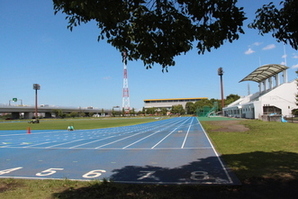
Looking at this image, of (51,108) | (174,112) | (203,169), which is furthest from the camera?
(174,112)

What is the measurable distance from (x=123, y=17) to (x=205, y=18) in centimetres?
162

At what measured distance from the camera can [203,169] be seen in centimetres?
786

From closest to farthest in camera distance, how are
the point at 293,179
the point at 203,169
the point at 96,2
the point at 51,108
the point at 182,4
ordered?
the point at 96,2, the point at 182,4, the point at 293,179, the point at 203,169, the point at 51,108

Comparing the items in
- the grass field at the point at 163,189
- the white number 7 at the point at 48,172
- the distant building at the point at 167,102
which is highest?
the distant building at the point at 167,102

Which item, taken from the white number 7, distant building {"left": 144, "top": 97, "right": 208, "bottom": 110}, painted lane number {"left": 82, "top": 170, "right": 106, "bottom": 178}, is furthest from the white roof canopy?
distant building {"left": 144, "top": 97, "right": 208, "bottom": 110}

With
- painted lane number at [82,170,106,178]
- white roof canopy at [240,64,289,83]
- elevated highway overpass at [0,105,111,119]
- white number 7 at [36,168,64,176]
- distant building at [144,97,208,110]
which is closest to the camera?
painted lane number at [82,170,106,178]

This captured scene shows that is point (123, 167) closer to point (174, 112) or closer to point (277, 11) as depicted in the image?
point (277, 11)

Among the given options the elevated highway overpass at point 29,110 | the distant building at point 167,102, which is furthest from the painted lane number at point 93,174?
the distant building at point 167,102

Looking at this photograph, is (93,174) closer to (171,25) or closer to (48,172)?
(48,172)

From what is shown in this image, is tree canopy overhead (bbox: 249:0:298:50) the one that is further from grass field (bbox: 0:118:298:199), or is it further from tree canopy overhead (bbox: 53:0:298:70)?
grass field (bbox: 0:118:298:199)

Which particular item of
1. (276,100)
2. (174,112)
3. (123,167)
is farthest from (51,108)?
(123,167)

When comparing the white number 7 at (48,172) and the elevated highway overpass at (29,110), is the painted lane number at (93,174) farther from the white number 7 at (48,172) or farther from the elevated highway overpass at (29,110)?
the elevated highway overpass at (29,110)

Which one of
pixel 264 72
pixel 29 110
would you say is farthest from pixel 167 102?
pixel 264 72

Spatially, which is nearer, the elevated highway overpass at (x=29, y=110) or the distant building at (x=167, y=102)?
the elevated highway overpass at (x=29, y=110)
